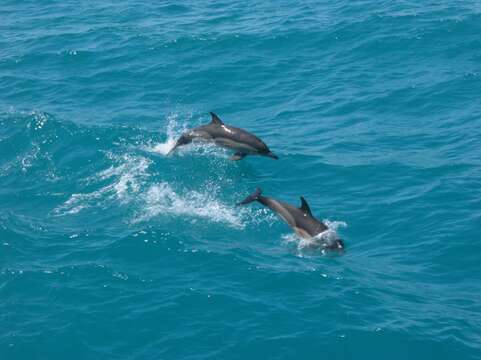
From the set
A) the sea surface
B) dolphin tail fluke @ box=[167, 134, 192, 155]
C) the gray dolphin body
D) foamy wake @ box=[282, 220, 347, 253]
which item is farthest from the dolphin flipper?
foamy wake @ box=[282, 220, 347, 253]

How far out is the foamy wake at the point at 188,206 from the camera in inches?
844

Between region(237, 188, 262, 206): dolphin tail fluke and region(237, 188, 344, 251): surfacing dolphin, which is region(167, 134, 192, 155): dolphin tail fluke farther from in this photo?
region(237, 188, 344, 251): surfacing dolphin

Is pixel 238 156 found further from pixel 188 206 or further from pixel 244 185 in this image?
pixel 188 206

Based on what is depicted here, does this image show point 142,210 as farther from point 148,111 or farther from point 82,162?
point 148,111

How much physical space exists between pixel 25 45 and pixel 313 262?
24358mm

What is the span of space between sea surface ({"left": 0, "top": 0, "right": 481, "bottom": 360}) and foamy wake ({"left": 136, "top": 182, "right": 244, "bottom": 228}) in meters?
0.06

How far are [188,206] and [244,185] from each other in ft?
7.32

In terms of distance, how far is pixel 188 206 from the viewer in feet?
72.2

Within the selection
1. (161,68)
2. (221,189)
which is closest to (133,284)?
(221,189)

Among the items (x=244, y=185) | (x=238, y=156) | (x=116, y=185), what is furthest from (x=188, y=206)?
(x=238, y=156)

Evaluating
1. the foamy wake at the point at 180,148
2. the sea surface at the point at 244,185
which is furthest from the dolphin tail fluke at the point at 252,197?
the foamy wake at the point at 180,148

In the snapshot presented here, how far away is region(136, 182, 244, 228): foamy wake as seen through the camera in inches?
844

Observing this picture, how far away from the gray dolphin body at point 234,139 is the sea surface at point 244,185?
780 millimetres

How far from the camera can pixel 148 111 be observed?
29.5 metres
